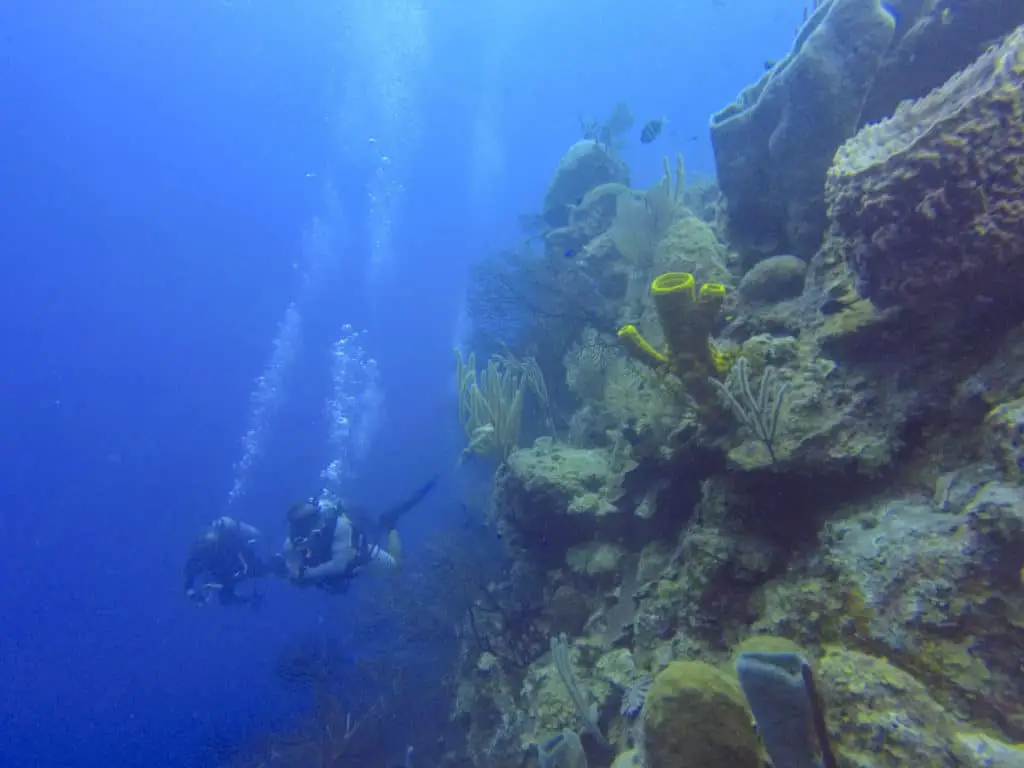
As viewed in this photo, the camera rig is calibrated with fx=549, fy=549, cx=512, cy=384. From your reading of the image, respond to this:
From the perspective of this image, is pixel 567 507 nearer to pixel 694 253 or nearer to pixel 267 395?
pixel 694 253

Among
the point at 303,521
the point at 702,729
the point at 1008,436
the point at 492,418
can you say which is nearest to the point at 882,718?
the point at 702,729

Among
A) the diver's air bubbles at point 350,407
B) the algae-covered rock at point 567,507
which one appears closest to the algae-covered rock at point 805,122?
the algae-covered rock at point 567,507

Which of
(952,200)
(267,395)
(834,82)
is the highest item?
(267,395)

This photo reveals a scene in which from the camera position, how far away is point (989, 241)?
98.0 inches

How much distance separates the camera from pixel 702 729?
1985 mm

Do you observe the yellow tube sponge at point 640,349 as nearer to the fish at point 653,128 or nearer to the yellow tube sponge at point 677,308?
the yellow tube sponge at point 677,308

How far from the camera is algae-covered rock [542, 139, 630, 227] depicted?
12758 mm

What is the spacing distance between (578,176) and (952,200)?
36.1 ft

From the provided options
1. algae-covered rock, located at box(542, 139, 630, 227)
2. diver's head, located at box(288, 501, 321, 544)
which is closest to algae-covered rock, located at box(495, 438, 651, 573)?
diver's head, located at box(288, 501, 321, 544)

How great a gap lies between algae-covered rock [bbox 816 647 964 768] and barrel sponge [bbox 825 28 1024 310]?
1825 millimetres

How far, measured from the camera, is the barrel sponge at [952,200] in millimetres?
2477

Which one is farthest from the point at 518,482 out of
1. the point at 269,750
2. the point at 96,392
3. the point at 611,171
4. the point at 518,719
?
the point at 96,392

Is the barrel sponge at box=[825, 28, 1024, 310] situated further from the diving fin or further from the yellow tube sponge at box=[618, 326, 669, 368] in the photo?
the diving fin

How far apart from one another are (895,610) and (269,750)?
9.94 meters
